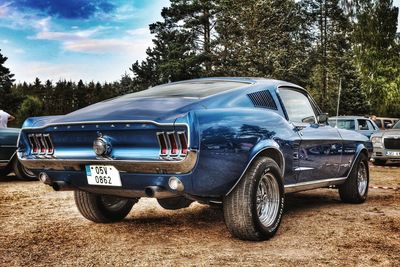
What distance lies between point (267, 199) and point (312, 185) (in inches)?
44.8

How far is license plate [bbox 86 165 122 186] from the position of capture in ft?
13.2

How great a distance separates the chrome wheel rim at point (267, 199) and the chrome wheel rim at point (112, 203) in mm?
1606

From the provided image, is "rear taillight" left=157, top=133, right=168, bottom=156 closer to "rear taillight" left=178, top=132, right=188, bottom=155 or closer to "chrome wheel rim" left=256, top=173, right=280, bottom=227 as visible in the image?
"rear taillight" left=178, top=132, right=188, bottom=155

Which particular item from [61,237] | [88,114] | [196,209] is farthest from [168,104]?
[196,209]

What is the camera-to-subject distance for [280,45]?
38938 mm

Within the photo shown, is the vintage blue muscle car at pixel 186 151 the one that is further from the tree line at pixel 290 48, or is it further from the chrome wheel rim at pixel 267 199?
the tree line at pixel 290 48

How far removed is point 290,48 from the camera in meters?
39.9

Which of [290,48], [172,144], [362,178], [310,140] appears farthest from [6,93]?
[172,144]

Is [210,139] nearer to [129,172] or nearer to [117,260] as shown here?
[129,172]

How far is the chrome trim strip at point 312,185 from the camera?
199 inches

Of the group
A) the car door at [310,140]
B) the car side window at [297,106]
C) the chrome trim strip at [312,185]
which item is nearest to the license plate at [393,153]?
the chrome trim strip at [312,185]

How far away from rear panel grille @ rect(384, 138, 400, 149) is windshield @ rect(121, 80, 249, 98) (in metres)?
10.4

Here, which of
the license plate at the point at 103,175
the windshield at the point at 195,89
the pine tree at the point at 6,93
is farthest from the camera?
the pine tree at the point at 6,93

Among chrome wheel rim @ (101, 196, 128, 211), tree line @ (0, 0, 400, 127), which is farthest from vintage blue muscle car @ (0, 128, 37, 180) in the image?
tree line @ (0, 0, 400, 127)
